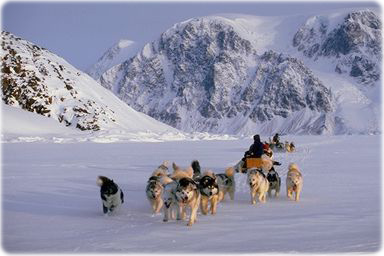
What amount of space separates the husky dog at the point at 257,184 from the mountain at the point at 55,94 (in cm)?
5131

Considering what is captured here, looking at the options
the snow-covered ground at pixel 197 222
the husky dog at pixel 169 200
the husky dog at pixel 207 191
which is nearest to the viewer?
the snow-covered ground at pixel 197 222

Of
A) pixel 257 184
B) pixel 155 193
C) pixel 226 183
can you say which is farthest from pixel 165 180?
pixel 257 184

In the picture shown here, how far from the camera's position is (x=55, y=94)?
2630 inches

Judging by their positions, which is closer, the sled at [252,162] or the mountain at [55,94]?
the sled at [252,162]

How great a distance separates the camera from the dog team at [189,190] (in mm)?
8242

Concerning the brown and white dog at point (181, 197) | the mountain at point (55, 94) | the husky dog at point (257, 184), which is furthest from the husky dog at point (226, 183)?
the mountain at point (55, 94)

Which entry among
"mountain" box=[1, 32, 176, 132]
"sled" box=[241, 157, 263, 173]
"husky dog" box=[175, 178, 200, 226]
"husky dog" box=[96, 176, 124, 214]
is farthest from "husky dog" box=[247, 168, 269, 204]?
"mountain" box=[1, 32, 176, 132]

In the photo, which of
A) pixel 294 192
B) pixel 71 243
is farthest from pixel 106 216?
pixel 294 192

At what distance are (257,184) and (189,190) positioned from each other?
2.35 m

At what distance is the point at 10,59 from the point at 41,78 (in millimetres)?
4667

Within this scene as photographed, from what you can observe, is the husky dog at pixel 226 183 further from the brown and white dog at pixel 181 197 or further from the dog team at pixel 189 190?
the brown and white dog at pixel 181 197

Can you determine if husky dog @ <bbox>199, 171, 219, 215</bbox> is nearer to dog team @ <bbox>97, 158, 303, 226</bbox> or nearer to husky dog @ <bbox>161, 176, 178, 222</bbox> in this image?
dog team @ <bbox>97, 158, 303, 226</bbox>

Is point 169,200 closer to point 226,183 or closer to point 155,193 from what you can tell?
point 155,193

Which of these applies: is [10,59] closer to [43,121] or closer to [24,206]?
[43,121]
